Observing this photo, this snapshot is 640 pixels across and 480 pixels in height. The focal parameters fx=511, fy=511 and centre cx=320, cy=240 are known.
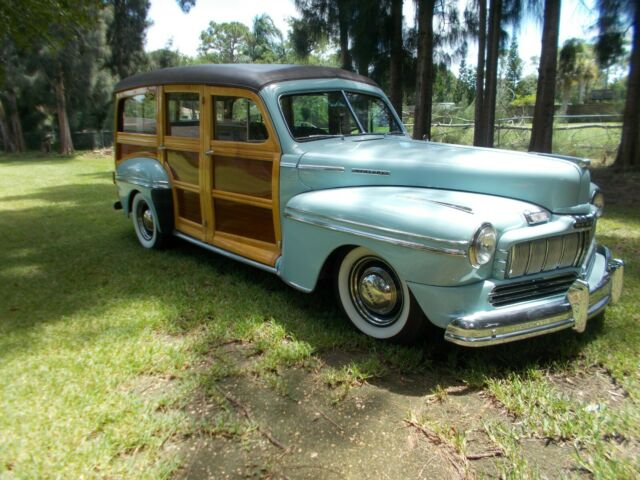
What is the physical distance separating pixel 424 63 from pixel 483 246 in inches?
352

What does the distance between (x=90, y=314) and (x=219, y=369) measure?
1.47 m

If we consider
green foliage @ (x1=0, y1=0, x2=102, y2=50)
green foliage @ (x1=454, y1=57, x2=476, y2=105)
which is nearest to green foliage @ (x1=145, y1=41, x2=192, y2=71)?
green foliage @ (x1=454, y1=57, x2=476, y2=105)

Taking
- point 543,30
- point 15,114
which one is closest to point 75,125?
point 15,114

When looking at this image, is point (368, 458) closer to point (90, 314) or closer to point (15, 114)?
point (90, 314)

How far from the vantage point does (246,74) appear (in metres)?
4.29

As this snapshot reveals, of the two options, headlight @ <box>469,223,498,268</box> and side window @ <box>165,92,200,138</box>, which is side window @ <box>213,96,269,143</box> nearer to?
side window @ <box>165,92,200,138</box>

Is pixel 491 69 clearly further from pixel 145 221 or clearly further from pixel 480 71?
pixel 145 221

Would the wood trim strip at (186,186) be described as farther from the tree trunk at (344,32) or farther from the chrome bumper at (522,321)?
the tree trunk at (344,32)

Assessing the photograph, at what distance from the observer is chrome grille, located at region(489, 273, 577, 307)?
288cm

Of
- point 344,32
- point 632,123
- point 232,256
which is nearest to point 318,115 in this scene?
point 232,256

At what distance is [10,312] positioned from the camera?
4.12 m

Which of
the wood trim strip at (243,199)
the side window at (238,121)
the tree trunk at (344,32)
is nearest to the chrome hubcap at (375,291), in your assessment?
the wood trim strip at (243,199)

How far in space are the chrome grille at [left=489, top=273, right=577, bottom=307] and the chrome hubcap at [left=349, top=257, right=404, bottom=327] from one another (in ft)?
2.04

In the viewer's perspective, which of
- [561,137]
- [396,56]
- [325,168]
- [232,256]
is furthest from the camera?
[561,137]
